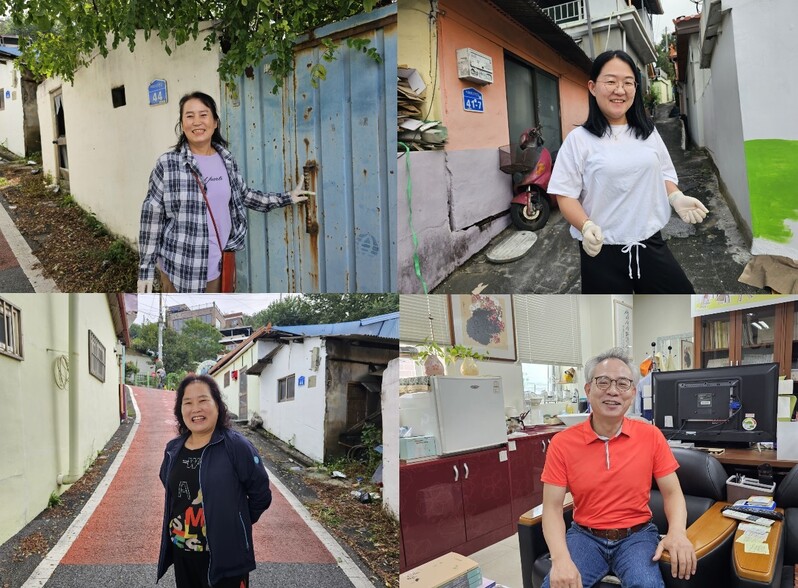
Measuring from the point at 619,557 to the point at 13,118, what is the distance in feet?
23.0

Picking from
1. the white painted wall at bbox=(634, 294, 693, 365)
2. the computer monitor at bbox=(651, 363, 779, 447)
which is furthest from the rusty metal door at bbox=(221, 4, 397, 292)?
the computer monitor at bbox=(651, 363, 779, 447)

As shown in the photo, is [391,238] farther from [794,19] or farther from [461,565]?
[794,19]

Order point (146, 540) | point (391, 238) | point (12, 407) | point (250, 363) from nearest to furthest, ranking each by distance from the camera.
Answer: point (12, 407), point (146, 540), point (250, 363), point (391, 238)

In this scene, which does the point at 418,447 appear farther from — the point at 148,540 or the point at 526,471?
the point at 148,540

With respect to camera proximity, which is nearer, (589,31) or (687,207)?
(687,207)

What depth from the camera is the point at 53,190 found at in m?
5.53

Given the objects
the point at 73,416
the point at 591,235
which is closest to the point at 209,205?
the point at 73,416

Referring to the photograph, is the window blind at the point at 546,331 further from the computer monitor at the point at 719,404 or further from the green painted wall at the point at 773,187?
the green painted wall at the point at 773,187

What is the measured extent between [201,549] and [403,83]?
256 cm

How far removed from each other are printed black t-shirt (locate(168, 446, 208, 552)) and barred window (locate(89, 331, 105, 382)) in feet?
2.09

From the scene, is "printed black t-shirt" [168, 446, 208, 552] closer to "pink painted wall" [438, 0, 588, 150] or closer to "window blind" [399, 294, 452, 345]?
"window blind" [399, 294, 452, 345]

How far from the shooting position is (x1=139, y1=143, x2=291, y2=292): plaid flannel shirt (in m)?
2.88

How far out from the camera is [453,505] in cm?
383

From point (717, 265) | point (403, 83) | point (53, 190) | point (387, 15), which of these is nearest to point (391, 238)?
point (403, 83)
